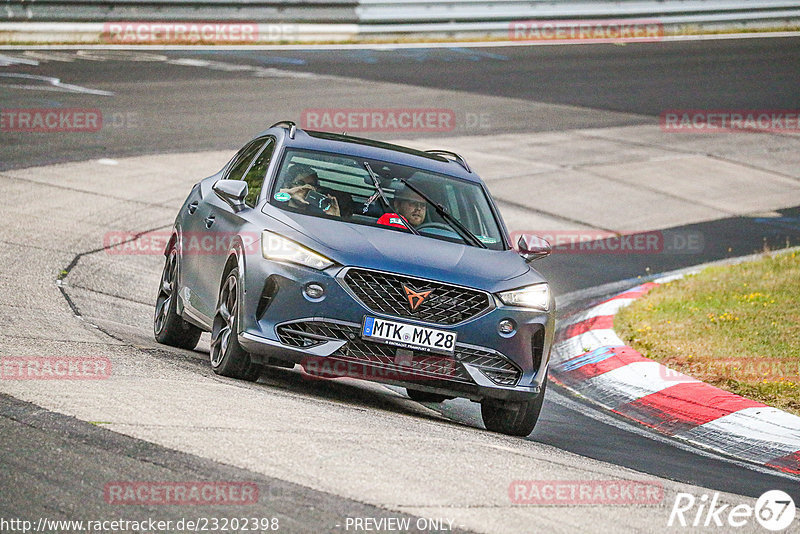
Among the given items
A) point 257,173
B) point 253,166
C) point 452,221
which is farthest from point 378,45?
point 452,221

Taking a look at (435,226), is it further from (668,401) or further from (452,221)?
(668,401)

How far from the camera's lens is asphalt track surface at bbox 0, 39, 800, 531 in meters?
5.41

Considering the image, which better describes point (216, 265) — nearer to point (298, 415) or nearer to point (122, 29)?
point (298, 415)

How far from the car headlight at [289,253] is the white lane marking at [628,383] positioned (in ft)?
10.1

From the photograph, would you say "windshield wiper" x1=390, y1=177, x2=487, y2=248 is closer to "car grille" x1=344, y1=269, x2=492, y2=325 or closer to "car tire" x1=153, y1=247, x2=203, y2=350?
"car grille" x1=344, y1=269, x2=492, y2=325

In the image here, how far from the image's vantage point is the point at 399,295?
753cm

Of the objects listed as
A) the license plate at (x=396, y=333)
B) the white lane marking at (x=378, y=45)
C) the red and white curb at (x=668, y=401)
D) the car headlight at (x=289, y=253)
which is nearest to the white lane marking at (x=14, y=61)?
the white lane marking at (x=378, y=45)

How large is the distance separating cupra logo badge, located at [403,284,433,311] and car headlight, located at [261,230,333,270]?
0.48 meters

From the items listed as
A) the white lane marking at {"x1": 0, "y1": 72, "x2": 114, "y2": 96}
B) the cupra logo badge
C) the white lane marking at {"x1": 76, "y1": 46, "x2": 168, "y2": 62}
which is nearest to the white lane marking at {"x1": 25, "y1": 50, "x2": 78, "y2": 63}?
the white lane marking at {"x1": 76, "y1": 46, "x2": 168, "y2": 62}

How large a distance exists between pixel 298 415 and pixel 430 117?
15810mm

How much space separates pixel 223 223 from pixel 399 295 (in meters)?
1.67

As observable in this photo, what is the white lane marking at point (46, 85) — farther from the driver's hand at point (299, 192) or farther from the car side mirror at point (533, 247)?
the car side mirror at point (533, 247)

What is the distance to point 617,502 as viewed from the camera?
6.05 m

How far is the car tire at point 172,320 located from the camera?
373 inches
